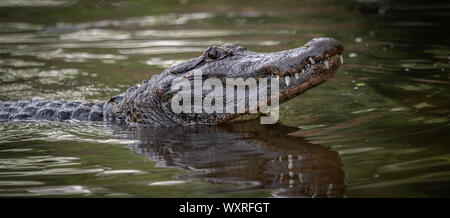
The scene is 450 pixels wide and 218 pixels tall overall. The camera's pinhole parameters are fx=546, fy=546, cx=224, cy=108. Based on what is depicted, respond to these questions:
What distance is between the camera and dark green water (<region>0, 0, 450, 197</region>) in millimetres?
4023

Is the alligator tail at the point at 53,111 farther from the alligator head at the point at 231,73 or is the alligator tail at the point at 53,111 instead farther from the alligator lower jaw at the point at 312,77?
the alligator lower jaw at the point at 312,77

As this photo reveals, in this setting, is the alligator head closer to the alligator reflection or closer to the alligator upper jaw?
the alligator upper jaw

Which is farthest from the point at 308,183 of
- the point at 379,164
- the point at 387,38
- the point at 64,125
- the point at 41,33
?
the point at 41,33

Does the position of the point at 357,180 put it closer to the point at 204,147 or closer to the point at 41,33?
the point at 204,147

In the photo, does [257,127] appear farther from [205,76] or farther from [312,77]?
[312,77]

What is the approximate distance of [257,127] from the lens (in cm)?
571

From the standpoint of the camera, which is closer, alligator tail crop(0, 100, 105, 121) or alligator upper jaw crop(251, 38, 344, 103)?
alligator upper jaw crop(251, 38, 344, 103)

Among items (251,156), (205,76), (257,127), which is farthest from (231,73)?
(251,156)

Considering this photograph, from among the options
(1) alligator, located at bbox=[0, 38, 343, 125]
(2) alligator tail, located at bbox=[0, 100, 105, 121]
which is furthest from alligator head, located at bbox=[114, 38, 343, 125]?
(2) alligator tail, located at bbox=[0, 100, 105, 121]

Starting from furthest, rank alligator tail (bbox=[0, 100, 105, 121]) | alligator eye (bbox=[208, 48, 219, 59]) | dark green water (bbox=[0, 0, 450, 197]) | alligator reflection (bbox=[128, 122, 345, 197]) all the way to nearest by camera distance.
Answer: alligator tail (bbox=[0, 100, 105, 121])
alligator eye (bbox=[208, 48, 219, 59])
dark green water (bbox=[0, 0, 450, 197])
alligator reflection (bbox=[128, 122, 345, 197])

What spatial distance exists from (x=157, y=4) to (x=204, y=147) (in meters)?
10.4

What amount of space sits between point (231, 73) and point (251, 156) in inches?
45.7

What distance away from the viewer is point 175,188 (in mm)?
3975

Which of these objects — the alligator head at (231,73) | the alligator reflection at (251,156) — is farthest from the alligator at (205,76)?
the alligator reflection at (251,156)
